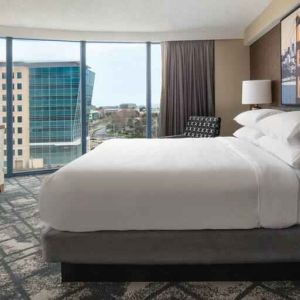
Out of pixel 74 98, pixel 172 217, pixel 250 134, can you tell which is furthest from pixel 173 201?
pixel 74 98

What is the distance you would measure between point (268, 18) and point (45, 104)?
3.61 m

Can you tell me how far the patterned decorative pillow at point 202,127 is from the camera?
16.1 feet

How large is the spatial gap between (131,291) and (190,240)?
1.41 ft

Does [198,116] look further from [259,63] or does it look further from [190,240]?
[190,240]

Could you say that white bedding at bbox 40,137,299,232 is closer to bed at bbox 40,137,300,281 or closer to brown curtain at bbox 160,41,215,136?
bed at bbox 40,137,300,281

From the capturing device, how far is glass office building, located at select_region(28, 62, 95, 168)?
18.3 feet

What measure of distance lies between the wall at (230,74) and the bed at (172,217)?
3.76 m

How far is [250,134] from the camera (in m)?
3.32

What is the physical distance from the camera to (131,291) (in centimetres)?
187

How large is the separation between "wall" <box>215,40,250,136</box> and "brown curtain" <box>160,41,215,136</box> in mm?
116

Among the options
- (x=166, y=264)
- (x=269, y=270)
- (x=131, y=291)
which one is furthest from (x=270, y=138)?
(x=131, y=291)

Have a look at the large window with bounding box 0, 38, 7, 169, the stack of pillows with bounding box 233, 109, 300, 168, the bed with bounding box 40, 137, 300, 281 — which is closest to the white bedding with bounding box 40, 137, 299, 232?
the bed with bounding box 40, 137, 300, 281

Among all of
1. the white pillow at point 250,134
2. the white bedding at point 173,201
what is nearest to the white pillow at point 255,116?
the white pillow at point 250,134

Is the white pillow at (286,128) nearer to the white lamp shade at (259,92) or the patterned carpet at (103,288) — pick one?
the patterned carpet at (103,288)
